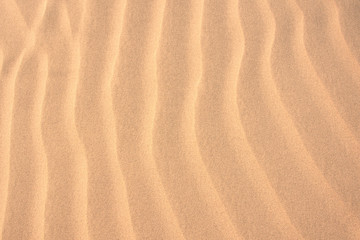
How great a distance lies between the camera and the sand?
75.3 inches

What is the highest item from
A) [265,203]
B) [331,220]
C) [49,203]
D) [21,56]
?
[21,56]

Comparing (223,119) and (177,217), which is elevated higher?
(223,119)

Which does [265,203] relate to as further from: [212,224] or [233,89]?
[233,89]

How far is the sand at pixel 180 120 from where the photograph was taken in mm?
1912

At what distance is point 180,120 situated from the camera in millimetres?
2131

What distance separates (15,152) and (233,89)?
46.4 inches

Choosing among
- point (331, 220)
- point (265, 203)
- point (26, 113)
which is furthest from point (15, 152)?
point (331, 220)

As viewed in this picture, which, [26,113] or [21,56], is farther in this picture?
[21,56]

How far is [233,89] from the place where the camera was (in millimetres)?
2197

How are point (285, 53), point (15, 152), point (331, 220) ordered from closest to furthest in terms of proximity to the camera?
point (331, 220), point (15, 152), point (285, 53)

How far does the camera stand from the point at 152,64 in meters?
2.32

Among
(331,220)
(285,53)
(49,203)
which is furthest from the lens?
(285,53)

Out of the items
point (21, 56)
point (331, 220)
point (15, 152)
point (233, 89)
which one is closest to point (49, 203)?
point (15, 152)

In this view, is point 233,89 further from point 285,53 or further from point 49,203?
point 49,203
